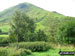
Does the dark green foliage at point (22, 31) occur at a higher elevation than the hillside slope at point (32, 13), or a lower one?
lower

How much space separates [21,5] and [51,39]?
135944 millimetres

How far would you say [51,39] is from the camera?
1237 inches

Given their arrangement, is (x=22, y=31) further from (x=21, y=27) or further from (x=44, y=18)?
(x=44, y=18)

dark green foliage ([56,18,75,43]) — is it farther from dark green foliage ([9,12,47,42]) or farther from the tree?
the tree

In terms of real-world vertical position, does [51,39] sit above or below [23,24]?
below

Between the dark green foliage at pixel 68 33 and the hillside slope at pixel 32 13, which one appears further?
the hillside slope at pixel 32 13

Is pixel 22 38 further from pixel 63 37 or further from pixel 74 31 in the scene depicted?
pixel 74 31

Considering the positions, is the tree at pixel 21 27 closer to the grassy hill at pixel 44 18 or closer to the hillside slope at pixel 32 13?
the grassy hill at pixel 44 18

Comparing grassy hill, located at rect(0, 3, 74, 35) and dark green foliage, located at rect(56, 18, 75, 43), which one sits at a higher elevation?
grassy hill, located at rect(0, 3, 74, 35)

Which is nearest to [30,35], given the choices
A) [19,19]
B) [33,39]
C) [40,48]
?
[33,39]

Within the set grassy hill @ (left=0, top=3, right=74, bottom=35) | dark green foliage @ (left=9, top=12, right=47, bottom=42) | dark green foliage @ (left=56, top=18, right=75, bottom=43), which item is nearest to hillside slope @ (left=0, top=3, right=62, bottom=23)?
grassy hill @ (left=0, top=3, right=74, bottom=35)

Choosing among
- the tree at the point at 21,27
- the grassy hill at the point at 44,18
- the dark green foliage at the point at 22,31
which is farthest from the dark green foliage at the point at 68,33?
the grassy hill at the point at 44,18

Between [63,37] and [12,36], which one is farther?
[63,37]

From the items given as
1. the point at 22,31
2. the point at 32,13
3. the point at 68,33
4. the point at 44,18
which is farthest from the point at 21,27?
the point at 32,13
